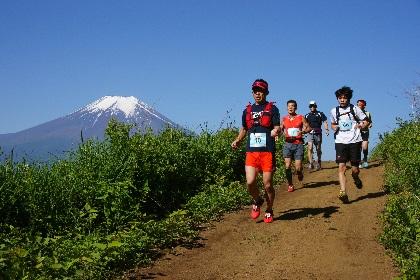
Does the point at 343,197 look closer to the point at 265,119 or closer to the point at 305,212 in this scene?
the point at 305,212

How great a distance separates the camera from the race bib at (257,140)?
7953mm

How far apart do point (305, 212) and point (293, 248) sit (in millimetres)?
2313

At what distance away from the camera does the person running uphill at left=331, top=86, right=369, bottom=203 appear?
30.9 ft

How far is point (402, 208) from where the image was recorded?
25.2 ft

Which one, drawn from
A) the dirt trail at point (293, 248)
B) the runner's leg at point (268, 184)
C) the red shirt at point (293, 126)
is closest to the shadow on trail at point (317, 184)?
the red shirt at point (293, 126)

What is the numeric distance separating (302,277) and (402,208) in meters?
2.94

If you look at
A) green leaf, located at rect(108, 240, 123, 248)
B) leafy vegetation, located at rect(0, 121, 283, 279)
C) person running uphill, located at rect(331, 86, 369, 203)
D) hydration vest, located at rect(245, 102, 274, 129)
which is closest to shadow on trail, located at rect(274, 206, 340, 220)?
person running uphill, located at rect(331, 86, 369, 203)

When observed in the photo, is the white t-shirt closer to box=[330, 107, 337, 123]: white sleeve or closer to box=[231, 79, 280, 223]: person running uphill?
box=[330, 107, 337, 123]: white sleeve

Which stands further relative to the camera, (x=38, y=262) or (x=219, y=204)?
(x=219, y=204)

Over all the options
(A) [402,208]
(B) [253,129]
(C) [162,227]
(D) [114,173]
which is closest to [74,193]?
(D) [114,173]

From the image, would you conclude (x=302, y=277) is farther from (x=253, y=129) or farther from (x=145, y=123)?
(x=145, y=123)

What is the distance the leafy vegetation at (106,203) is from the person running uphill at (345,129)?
2.23 m

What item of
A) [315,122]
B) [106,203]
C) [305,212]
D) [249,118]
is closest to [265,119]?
[249,118]

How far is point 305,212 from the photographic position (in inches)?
355
